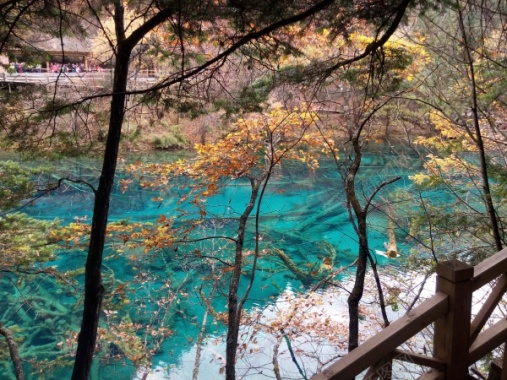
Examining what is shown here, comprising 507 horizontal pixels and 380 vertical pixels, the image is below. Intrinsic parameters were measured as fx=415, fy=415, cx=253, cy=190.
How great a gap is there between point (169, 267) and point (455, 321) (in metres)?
8.01

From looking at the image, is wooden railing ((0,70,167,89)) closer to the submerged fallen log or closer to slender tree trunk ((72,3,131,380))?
slender tree trunk ((72,3,131,380))

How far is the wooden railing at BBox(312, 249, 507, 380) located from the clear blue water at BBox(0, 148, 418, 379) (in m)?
3.70

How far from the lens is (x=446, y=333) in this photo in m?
1.44

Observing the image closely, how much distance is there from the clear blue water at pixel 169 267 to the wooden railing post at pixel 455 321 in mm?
3706

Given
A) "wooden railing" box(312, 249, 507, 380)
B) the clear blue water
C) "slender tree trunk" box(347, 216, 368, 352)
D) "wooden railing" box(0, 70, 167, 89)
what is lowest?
the clear blue water

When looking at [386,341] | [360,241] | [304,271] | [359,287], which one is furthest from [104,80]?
[386,341]

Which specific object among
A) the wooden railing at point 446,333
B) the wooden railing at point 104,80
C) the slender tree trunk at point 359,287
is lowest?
the slender tree trunk at point 359,287

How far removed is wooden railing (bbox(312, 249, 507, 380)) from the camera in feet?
4.33

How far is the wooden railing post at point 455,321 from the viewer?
137 cm

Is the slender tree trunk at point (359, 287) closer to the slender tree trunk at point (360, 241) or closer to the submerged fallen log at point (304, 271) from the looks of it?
the slender tree trunk at point (360, 241)

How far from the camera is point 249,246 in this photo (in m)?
9.59

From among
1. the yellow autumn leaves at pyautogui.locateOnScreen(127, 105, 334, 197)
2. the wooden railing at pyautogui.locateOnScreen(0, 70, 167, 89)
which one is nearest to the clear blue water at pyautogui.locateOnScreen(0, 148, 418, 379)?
the yellow autumn leaves at pyautogui.locateOnScreen(127, 105, 334, 197)

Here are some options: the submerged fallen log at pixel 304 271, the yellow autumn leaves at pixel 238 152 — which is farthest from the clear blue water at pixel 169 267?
the yellow autumn leaves at pixel 238 152

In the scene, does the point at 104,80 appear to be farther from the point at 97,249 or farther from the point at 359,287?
the point at 359,287
